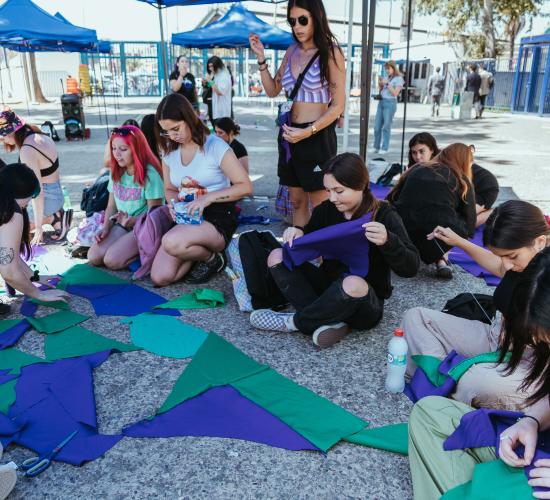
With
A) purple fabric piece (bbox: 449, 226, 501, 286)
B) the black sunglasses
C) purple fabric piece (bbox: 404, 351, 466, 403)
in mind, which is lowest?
purple fabric piece (bbox: 449, 226, 501, 286)

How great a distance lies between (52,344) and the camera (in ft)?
9.71

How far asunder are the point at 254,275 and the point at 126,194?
1.55 metres

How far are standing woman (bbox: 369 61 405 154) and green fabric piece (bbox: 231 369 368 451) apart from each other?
7.40m

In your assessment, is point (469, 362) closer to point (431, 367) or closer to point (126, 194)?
point (431, 367)

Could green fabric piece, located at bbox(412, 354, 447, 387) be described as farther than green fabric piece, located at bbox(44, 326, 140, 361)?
No

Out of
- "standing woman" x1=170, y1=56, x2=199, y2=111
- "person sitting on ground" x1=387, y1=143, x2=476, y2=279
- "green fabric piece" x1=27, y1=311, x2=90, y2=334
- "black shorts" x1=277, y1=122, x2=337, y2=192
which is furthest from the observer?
"standing woman" x1=170, y1=56, x2=199, y2=111

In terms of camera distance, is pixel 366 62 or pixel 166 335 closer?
pixel 166 335

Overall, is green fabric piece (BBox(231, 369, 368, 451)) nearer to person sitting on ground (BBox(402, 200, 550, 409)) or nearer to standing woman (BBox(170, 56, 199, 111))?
person sitting on ground (BBox(402, 200, 550, 409))

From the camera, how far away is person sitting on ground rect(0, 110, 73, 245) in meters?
4.38

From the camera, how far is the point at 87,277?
398cm

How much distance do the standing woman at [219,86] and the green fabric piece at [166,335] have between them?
7.54m

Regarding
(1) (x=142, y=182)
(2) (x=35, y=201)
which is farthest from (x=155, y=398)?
(2) (x=35, y=201)

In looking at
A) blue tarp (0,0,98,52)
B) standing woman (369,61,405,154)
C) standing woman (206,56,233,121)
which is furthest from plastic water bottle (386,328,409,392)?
blue tarp (0,0,98,52)

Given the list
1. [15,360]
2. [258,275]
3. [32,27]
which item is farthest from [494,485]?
[32,27]
